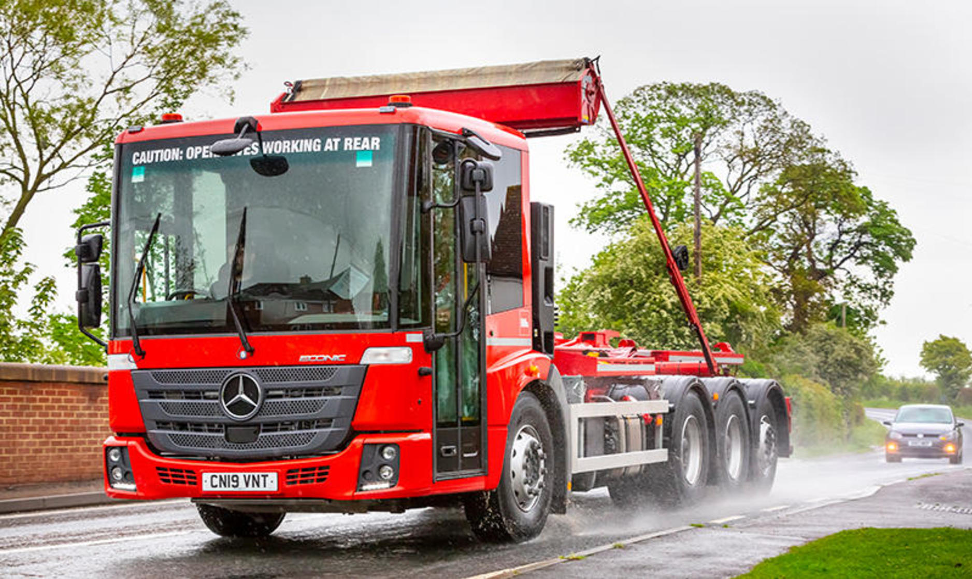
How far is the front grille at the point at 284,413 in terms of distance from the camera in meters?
9.31

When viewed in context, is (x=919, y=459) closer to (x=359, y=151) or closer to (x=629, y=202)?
(x=629, y=202)

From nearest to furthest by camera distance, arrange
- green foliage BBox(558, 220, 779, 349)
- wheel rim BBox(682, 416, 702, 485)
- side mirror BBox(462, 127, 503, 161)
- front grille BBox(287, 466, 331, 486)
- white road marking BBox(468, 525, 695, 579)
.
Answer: white road marking BBox(468, 525, 695, 579)
front grille BBox(287, 466, 331, 486)
side mirror BBox(462, 127, 503, 161)
wheel rim BBox(682, 416, 702, 485)
green foliage BBox(558, 220, 779, 349)

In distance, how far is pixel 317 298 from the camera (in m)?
9.47

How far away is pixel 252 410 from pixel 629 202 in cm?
4721

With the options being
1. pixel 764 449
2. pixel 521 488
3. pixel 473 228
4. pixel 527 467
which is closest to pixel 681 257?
pixel 764 449

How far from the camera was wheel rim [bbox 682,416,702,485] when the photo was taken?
15.0 metres

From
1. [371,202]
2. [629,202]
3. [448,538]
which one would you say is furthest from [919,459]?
[371,202]

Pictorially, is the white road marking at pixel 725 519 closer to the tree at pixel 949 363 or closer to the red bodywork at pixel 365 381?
the red bodywork at pixel 365 381

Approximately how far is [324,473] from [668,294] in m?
36.3

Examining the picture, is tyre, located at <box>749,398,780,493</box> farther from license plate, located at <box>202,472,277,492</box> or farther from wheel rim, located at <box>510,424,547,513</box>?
license plate, located at <box>202,472,277,492</box>

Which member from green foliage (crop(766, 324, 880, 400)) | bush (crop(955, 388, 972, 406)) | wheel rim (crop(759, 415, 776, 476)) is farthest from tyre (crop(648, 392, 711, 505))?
bush (crop(955, 388, 972, 406))

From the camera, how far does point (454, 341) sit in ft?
32.5

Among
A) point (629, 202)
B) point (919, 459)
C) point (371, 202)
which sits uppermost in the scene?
point (629, 202)

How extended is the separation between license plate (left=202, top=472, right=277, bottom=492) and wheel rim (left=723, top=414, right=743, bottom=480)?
8.09 m
